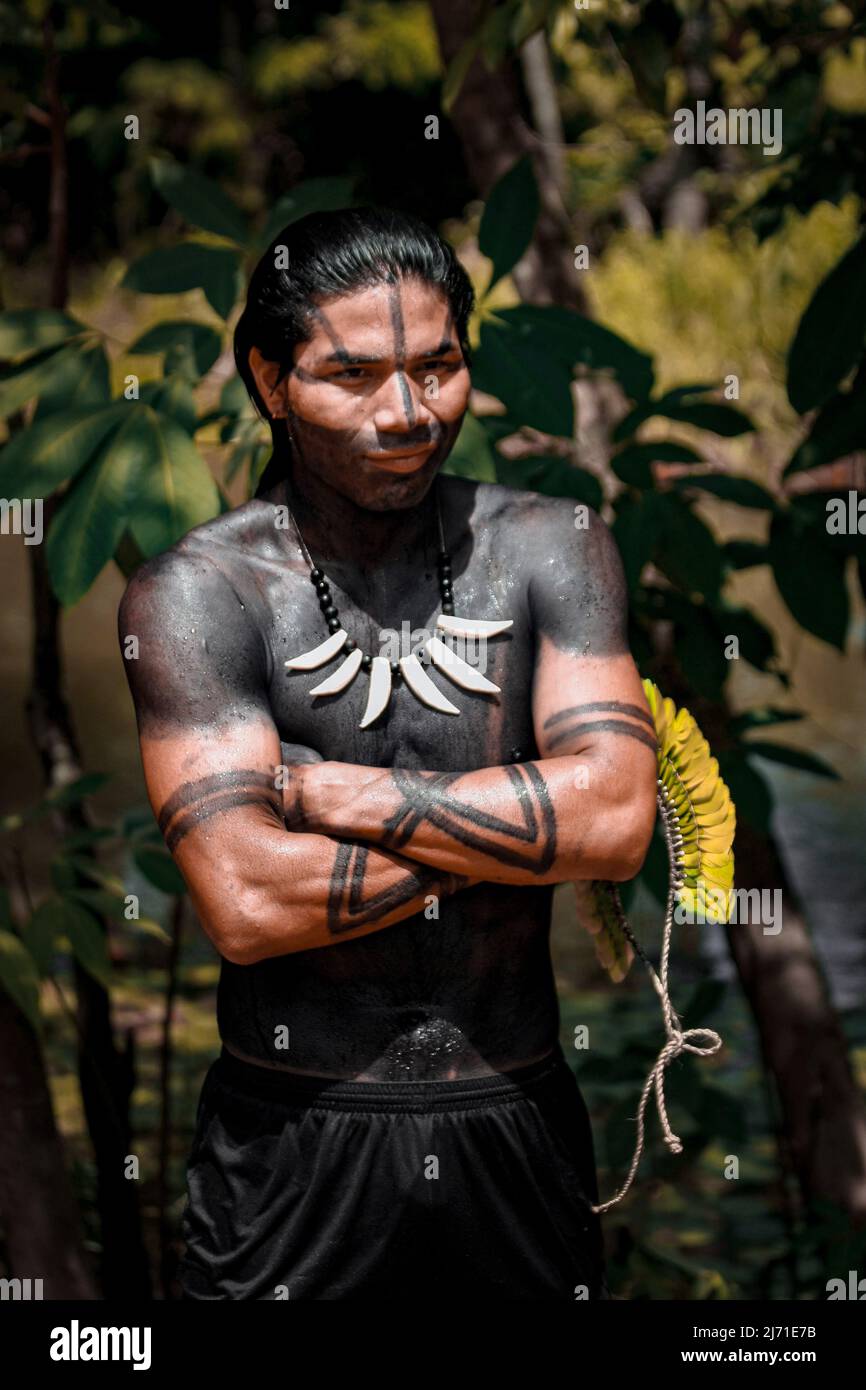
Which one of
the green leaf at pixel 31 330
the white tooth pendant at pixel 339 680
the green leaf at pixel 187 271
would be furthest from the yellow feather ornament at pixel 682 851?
the green leaf at pixel 31 330

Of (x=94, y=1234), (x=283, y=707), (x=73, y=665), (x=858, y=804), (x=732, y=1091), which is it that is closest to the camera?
(x=283, y=707)

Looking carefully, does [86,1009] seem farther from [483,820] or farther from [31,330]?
[483,820]

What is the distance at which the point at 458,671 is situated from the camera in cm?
206

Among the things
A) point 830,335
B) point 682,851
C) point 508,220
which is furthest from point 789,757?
point 682,851

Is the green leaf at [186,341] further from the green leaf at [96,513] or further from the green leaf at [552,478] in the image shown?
the green leaf at [552,478]

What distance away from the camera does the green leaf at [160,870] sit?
308cm

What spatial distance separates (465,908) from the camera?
2066 millimetres

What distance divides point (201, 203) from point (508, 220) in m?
0.52

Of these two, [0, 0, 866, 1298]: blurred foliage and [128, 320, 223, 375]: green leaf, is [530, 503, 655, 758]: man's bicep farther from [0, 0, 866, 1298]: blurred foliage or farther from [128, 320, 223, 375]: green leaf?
[128, 320, 223, 375]: green leaf

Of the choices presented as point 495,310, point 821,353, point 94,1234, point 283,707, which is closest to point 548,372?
point 495,310

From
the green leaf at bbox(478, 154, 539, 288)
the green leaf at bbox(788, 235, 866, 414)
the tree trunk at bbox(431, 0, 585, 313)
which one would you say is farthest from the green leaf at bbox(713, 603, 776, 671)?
the tree trunk at bbox(431, 0, 585, 313)

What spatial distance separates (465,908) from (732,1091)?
10.1 feet

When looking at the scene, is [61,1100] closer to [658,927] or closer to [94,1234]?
[94,1234]

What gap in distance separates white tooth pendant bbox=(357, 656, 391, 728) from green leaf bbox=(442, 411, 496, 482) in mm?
646
